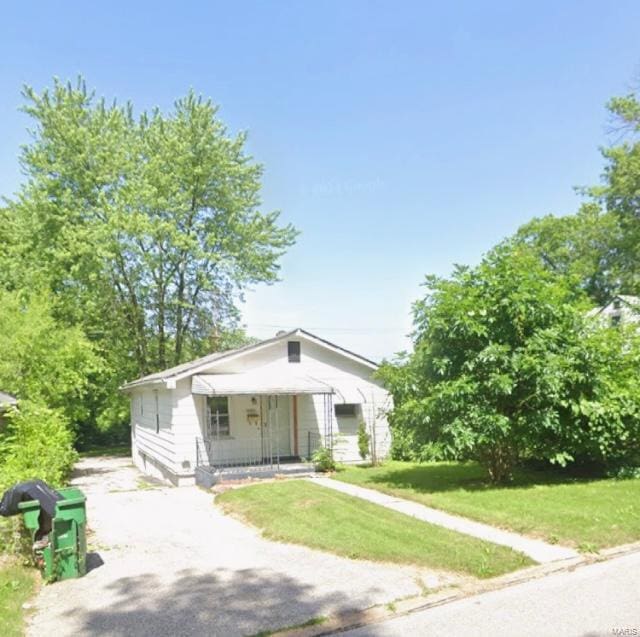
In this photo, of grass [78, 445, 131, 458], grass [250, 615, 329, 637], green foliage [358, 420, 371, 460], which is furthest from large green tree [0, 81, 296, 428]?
grass [250, 615, 329, 637]

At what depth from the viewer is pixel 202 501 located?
11852 mm

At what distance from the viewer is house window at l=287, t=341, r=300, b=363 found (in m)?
16.7

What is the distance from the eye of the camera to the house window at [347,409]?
16906 millimetres

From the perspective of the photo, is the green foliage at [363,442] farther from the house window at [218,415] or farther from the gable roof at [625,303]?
the gable roof at [625,303]

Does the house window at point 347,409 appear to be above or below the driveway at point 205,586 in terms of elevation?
above

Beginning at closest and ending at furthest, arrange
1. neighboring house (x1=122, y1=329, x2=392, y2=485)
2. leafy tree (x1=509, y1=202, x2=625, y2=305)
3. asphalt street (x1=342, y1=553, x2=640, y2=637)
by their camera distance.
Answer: asphalt street (x1=342, y1=553, x2=640, y2=637), neighboring house (x1=122, y1=329, x2=392, y2=485), leafy tree (x1=509, y1=202, x2=625, y2=305)

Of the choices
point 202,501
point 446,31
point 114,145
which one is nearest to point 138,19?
point 446,31

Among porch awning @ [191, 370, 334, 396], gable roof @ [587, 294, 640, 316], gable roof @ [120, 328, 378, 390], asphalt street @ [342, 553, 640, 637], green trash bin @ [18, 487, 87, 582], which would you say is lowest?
asphalt street @ [342, 553, 640, 637]

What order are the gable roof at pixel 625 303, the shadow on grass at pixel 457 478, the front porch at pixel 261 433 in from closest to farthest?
the shadow on grass at pixel 457 478 < the gable roof at pixel 625 303 < the front porch at pixel 261 433

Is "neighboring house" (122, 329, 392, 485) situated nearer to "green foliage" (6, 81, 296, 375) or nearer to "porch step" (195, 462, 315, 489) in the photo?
"porch step" (195, 462, 315, 489)

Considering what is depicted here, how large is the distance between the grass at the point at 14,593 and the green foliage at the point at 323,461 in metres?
9.01

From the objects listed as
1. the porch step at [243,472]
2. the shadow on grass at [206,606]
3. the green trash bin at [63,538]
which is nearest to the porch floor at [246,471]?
the porch step at [243,472]

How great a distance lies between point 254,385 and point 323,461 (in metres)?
2.85

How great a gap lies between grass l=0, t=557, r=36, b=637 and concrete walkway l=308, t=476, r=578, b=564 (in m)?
5.48
